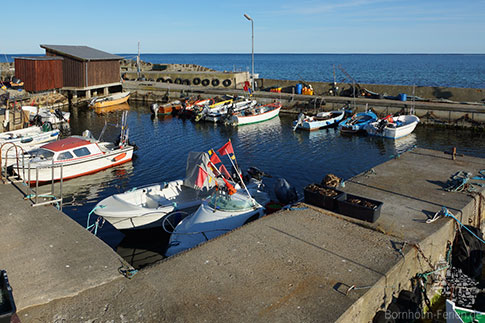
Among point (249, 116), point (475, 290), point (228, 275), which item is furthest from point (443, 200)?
point (249, 116)

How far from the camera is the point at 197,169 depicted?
16.1 meters

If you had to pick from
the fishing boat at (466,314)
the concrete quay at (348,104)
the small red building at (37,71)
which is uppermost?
the small red building at (37,71)

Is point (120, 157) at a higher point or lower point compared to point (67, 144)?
lower

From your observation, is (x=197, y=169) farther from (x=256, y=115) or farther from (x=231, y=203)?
(x=256, y=115)

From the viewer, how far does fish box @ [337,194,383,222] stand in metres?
11.6

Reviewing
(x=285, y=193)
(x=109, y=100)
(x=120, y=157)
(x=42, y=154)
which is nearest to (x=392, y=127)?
(x=285, y=193)

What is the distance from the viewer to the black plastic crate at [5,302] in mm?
5777

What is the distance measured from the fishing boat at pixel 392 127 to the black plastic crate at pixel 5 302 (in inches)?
1167

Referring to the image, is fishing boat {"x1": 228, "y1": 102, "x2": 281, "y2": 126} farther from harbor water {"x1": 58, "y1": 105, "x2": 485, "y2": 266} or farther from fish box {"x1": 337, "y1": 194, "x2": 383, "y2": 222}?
fish box {"x1": 337, "y1": 194, "x2": 383, "y2": 222}

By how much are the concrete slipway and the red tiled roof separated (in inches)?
361

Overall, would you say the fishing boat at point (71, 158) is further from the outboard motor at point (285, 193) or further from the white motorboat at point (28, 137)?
the outboard motor at point (285, 193)

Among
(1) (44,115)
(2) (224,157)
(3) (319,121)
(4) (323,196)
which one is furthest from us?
(3) (319,121)

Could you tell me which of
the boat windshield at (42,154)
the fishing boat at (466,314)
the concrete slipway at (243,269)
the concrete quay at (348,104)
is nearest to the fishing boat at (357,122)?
the concrete quay at (348,104)

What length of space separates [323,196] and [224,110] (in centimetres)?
2861
